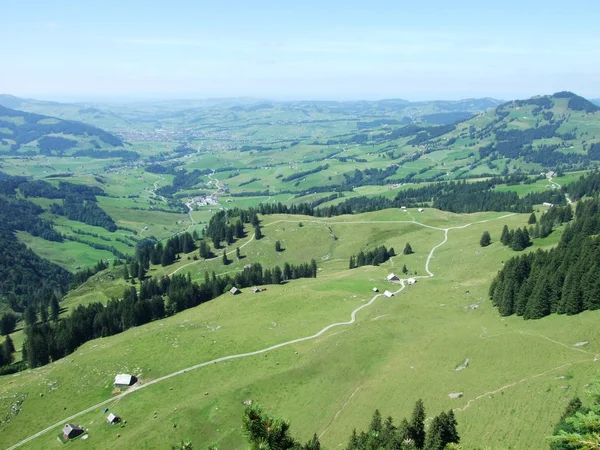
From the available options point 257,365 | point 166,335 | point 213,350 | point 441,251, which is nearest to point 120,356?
point 166,335

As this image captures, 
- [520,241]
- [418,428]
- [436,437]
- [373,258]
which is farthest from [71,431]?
[520,241]

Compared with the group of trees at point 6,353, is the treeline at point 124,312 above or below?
above

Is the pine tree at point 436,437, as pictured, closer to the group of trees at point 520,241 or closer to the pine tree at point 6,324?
the group of trees at point 520,241

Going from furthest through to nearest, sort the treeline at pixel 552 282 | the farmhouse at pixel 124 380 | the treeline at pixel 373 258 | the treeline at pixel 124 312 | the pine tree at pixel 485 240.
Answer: the treeline at pixel 373 258
the pine tree at pixel 485 240
the treeline at pixel 124 312
the farmhouse at pixel 124 380
the treeline at pixel 552 282

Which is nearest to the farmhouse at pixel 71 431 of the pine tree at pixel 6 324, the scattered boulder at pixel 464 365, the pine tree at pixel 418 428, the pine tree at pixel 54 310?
the pine tree at pixel 418 428

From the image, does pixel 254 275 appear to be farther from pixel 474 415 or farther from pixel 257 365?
pixel 474 415

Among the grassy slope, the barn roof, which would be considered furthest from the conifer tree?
the barn roof

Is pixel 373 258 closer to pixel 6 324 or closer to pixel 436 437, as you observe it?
pixel 436 437
